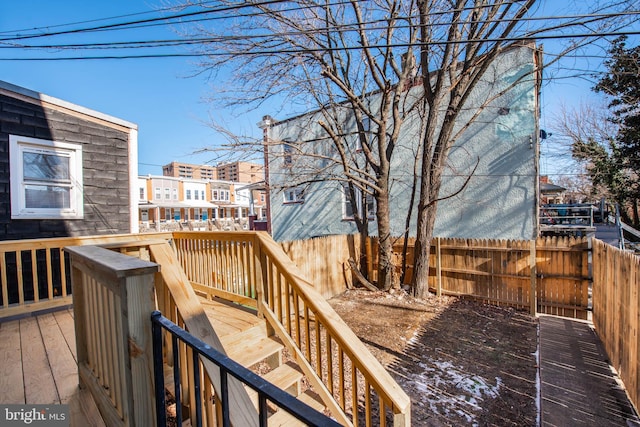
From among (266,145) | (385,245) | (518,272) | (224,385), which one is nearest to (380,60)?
(266,145)

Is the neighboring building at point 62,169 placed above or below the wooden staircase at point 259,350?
above

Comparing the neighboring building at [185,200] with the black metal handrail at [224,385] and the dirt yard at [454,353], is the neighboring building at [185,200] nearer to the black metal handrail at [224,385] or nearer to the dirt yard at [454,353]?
the dirt yard at [454,353]

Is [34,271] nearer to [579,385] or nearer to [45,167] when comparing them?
[45,167]

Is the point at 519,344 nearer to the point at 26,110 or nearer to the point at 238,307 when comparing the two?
the point at 238,307

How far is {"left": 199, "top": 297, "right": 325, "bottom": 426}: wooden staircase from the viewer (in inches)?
103

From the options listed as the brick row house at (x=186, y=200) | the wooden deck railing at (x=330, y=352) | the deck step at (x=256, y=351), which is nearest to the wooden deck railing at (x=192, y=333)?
the deck step at (x=256, y=351)

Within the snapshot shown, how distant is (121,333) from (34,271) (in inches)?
120

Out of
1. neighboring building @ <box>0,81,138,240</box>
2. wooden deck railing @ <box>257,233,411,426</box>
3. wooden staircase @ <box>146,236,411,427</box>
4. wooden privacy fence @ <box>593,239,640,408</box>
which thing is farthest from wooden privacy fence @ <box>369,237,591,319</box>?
neighboring building @ <box>0,81,138,240</box>

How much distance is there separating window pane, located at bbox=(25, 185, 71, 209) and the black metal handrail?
16.4ft

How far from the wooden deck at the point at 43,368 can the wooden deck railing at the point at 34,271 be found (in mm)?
Answer: 253

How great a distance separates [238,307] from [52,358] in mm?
1669

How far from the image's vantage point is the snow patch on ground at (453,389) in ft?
10.2

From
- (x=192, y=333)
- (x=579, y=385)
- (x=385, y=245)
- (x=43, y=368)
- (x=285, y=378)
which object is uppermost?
(x=192, y=333)

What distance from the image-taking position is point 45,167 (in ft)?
15.6
